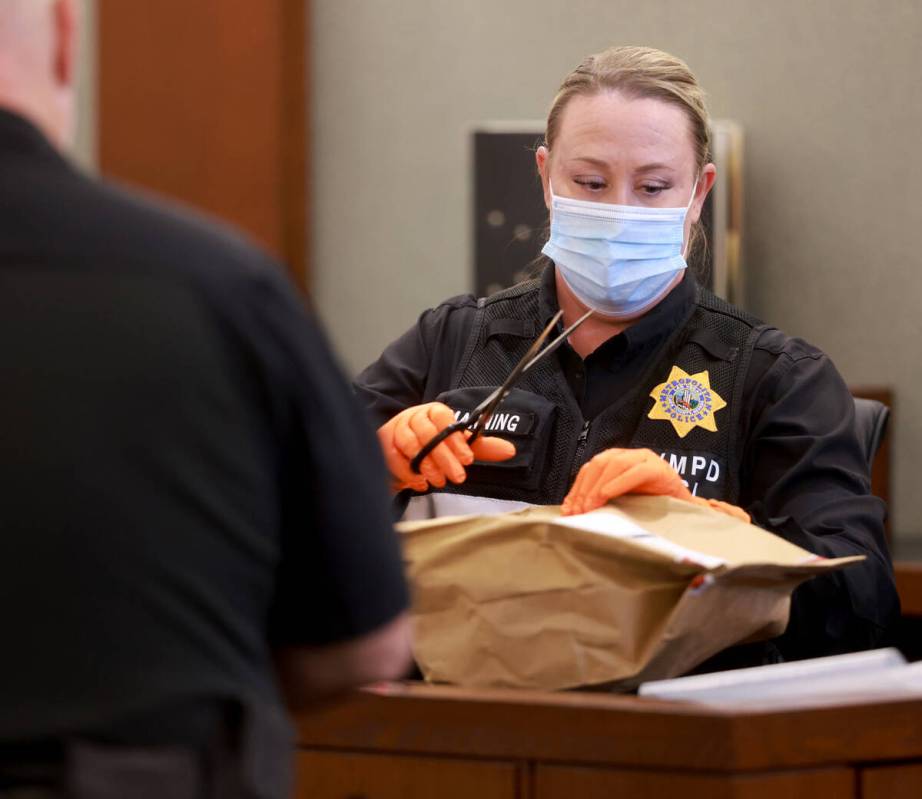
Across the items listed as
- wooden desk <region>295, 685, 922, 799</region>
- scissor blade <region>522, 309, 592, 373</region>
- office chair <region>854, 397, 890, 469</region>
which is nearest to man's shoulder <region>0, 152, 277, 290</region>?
wooden desk <region>295, 685, 922, 799</region>

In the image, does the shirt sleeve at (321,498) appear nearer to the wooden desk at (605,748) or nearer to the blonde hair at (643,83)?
the wooden desk at (605,748)

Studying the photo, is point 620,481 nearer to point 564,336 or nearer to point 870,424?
point 564,336

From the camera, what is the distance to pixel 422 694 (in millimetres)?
1416

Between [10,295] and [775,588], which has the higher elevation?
[10,295]

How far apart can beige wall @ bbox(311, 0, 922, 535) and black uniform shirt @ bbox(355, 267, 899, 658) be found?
1.56 metres

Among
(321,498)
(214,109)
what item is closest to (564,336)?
(321,498)

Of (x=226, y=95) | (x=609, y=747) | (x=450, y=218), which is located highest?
(x=226, y=95)

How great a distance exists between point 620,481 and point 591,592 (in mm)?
151

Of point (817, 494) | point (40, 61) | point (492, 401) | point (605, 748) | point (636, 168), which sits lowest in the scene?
point (605, 748)

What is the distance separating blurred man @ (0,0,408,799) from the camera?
0.89m

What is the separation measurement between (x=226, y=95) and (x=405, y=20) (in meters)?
0.44

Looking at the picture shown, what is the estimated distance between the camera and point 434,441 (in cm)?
171

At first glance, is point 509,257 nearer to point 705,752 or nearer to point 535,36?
point 535,36

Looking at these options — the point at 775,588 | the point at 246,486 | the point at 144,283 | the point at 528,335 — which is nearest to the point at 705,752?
the point at 775,588
